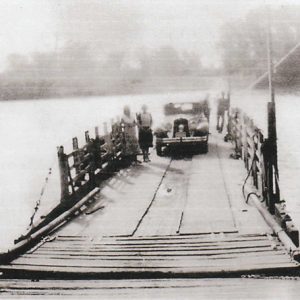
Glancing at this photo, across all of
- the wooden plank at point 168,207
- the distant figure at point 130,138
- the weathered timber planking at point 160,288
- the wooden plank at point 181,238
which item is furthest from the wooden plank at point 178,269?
the distant figure at point 130,138

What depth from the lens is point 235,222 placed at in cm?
791

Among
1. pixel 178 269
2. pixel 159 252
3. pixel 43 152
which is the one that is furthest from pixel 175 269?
pixel 43 152

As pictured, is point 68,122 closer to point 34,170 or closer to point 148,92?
point 148,92

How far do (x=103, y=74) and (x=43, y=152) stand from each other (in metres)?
23.9

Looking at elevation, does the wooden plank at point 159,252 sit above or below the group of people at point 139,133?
below

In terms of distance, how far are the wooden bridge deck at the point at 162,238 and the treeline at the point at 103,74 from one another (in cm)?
3762

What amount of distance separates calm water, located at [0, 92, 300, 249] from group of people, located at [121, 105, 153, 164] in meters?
2.50

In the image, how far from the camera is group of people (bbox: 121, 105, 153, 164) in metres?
14.0

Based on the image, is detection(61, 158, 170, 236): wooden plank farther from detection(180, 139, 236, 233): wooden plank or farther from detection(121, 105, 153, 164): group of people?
detection(180, 139, 236, 233): wooden plank

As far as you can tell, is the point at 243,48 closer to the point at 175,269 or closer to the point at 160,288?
the point at 175,269

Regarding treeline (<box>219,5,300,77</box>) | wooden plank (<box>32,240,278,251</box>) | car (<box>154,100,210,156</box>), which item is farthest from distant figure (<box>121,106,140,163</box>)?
treeline (<box>219,5,300,77</box>)

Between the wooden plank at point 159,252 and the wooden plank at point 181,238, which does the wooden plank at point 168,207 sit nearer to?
the wooden plank at point 181,238

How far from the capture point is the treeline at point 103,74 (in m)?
49.6

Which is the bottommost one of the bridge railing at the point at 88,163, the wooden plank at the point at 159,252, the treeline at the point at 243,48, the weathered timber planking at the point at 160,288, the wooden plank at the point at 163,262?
the weathered timber planking at the point at 160,288
